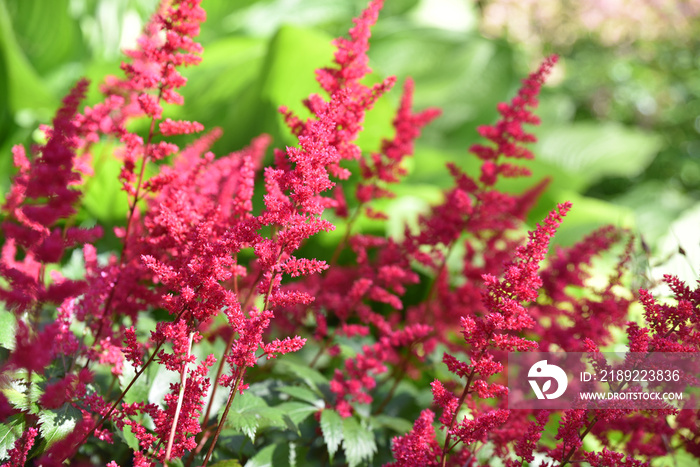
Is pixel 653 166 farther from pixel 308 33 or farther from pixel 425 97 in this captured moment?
pixel 308 33

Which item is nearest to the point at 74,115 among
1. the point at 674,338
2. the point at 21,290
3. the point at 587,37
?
the point at 21,290

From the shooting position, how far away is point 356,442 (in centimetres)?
116

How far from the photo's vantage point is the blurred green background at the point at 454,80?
2273 millimetres

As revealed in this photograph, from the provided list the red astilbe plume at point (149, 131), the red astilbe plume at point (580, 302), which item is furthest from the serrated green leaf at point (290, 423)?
the red astilbe plume at point (580, 302)

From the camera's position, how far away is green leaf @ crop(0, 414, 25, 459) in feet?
3.02

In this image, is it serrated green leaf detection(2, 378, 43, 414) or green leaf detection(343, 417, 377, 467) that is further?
green leaf detection(343, 417, 377, 467)

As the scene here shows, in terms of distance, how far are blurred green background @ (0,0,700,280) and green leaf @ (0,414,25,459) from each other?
1.11m

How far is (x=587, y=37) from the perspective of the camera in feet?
20.6

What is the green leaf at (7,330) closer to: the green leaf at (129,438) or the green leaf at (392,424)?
the green leaf at (129,438)

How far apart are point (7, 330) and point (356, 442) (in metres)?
0.68

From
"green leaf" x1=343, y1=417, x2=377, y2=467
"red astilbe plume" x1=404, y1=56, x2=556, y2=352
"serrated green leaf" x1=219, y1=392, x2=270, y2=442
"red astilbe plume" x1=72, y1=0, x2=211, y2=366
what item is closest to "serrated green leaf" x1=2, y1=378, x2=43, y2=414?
"red astilbe plume" x1=72, y1=0, x2=211, y2=366

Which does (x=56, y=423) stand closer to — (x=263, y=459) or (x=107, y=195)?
(x=263, y=459)

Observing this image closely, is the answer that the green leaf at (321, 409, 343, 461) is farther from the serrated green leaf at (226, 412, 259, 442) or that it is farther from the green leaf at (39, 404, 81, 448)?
the green leaf at (39, 404, 81, 448)

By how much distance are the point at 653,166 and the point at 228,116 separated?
422 centimetres
